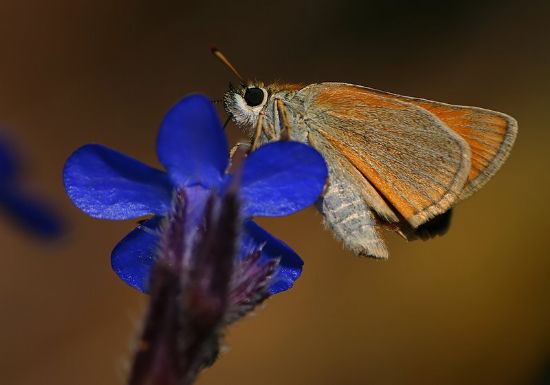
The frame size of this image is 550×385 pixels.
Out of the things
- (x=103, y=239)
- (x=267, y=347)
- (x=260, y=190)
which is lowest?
(x=267, y=347)

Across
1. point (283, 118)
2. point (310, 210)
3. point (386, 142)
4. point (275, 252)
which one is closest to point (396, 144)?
point (386, 142)

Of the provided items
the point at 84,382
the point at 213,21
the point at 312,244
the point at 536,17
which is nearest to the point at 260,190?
the point at 84,382

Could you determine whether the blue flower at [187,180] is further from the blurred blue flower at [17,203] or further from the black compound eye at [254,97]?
the blurred blue flower at [17,203]

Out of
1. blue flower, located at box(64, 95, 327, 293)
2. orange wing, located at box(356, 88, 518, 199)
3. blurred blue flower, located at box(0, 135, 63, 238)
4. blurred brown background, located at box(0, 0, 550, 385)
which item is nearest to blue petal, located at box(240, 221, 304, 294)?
blue flower, located at box(64, 95, 327, 293)

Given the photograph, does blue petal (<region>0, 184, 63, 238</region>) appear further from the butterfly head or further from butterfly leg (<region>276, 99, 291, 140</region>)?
butterfly leg (<region>276, 99, 291, 140</region>)

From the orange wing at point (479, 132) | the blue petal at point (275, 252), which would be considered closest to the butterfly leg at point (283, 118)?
the orange wing at point (479, 132)

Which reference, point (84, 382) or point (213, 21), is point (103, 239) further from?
point (213, 21)

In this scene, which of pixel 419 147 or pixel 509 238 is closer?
pixel 419 147
